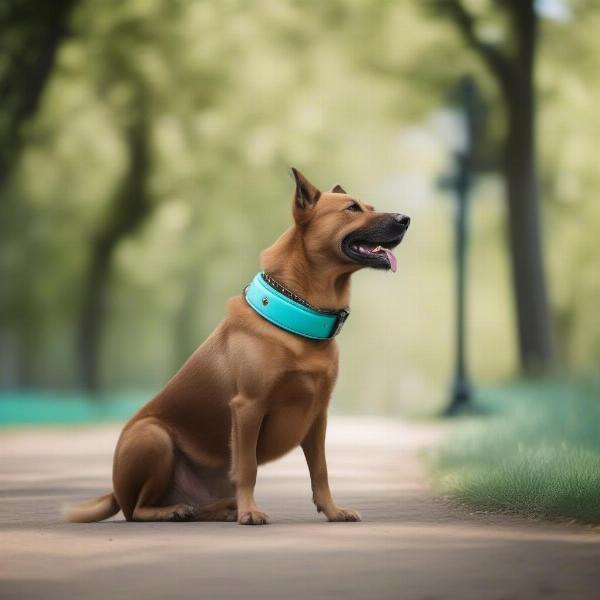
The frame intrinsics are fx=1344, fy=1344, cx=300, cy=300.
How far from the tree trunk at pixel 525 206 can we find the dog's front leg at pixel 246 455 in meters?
15.5

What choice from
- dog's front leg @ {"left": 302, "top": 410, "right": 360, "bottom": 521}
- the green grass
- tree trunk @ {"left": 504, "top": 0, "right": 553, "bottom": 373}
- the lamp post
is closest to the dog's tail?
dog's front leg @ {"left": 302, "top": 410, "right": 360, "bottom": 521}

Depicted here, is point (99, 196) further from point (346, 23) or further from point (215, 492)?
point (215, 492)

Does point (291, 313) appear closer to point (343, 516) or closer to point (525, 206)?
point (343, 516)

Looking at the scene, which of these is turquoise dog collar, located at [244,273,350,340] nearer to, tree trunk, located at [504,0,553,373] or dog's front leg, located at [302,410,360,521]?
dog's front leg, located at [302,410,360,521]

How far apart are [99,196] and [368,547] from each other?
22332 millimetres

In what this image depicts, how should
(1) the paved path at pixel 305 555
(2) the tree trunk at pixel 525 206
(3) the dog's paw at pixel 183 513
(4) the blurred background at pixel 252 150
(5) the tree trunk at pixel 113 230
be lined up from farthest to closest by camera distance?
(5) the tree trunk at pixel 113 230, (4) the blurred background at pixel 252 150, (2) the tree trunk at pixel 525 206, (3) the dog's paw at pixel 183 513, (1) the paved path at pixel 305 555

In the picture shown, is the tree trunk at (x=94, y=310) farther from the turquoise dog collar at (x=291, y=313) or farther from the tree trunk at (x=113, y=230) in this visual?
the turquoise dog collar at (x=291, y=313)

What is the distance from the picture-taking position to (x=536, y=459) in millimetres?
10039

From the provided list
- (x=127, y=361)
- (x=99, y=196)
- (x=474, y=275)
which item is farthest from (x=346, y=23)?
(x=127, y=361)

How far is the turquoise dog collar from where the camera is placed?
25.3 feet

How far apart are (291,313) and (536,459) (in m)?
3.13

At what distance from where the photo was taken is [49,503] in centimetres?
975

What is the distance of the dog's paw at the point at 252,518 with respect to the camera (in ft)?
24.9

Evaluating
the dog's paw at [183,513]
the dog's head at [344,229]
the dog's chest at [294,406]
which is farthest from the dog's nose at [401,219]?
the dog's paw at [183,513]
